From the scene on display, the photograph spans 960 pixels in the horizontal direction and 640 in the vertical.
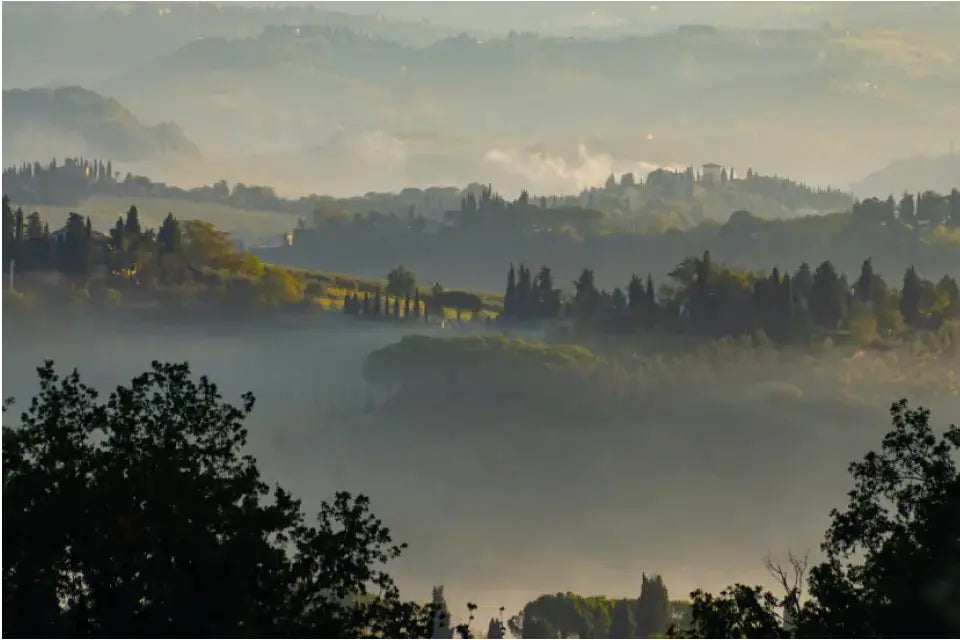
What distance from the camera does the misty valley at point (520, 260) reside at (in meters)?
128

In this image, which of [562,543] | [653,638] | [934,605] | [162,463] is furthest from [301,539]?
[562,543]

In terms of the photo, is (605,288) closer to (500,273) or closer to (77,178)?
(500,273)

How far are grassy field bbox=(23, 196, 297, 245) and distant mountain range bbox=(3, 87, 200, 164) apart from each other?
33.8ft

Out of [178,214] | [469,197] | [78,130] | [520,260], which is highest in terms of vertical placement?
[78,130]

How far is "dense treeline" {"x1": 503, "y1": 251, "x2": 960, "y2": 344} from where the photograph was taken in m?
131

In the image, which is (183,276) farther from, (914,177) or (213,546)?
(213,546)

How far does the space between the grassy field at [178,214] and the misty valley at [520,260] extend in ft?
1.94

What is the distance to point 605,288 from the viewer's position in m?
139

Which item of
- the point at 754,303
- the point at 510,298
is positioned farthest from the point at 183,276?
the point at 754,303

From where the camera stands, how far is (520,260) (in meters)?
147

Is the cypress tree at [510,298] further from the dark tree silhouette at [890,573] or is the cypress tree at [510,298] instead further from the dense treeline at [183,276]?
the dark tree silhouette at [890,573]

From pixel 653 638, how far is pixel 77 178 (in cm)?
8146

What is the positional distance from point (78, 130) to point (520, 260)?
51.0 m

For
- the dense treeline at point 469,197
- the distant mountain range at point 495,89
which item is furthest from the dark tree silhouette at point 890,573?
the distant mountain range at point 495,89
